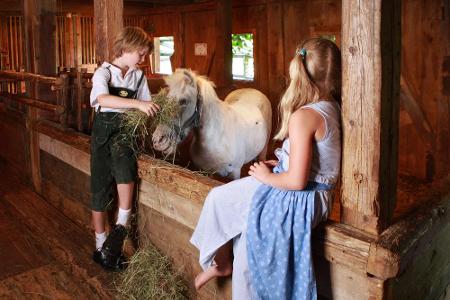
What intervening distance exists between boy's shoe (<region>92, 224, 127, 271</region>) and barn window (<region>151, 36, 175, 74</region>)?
7664 mm

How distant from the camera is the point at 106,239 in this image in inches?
121

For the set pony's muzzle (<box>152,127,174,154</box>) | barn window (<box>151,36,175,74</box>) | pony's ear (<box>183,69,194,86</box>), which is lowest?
pony's muzzle (<box>152,127,174,154</box>)

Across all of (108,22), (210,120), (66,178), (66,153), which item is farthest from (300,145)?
(66,178)

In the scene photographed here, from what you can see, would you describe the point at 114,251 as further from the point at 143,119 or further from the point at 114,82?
the point at 114,82

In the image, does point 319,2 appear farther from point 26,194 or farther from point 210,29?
point 26,194

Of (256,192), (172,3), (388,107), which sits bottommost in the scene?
(256,192)

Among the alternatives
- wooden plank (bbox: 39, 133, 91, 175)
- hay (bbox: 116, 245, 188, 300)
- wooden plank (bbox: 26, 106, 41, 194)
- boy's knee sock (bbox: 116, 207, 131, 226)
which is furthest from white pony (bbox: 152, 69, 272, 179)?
wooden plank (bbox: 26, 106, 41, 194)

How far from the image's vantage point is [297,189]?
5.65 feet

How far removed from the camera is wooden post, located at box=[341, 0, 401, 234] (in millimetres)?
1600

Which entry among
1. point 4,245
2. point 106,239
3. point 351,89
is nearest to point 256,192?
point 351,89

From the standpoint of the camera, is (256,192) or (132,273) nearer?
(256,192)

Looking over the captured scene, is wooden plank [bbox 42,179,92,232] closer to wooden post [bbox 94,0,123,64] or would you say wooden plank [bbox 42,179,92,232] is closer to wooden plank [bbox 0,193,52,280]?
wooden plank [bbox 0,193,52,280]

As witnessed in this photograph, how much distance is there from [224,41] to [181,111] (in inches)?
145

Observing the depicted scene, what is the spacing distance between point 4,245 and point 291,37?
5.45m
